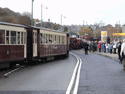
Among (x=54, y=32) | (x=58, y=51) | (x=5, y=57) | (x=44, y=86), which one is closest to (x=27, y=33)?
(x=5, y=57)

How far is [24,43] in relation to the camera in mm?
18234

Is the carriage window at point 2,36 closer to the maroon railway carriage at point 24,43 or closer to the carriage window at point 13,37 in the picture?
the maroon railway carriage at point 24,43

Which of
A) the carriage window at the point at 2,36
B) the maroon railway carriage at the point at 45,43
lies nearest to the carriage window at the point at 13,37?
the carriage window at the point at 2,36

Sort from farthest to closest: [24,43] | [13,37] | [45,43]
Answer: [45,43] → [24,43] → [13,37]

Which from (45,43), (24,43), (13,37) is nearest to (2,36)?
(13,37)

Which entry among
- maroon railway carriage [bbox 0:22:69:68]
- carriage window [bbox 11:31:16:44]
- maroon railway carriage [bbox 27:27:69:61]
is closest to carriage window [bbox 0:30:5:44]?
maroon railway carriage [bbox 0:22:69:68]

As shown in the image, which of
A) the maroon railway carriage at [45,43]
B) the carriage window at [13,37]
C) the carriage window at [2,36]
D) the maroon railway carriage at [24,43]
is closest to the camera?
the carriage window at [2,36]

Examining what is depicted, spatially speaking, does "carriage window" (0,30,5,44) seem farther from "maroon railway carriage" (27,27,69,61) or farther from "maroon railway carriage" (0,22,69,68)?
"maroon railway carriage" (27,27,69,61)

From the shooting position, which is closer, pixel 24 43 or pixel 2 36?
pixel 2 36

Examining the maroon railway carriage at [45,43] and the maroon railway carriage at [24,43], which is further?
the maroon railway carriage at [45,43]

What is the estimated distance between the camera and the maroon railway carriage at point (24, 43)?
1581 centimetres

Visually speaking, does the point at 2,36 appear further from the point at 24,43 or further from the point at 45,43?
the point at 45,43

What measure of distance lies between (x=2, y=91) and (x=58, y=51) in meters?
17.1

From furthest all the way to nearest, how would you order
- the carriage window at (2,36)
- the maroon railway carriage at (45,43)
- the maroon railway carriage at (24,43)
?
the maroon railway carriage at (45,43)
the maroon railway carriage at (24,43)
the carriage window at (2,36)
